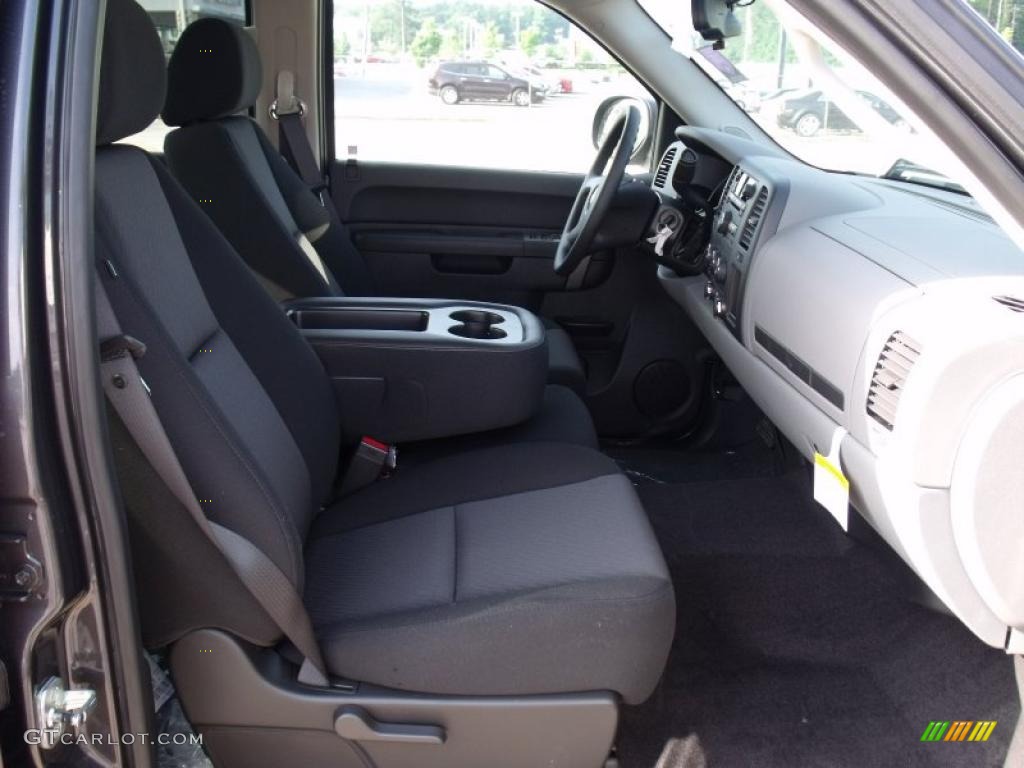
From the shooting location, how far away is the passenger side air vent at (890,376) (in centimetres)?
135

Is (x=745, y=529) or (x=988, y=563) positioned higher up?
(x=988, y=563)

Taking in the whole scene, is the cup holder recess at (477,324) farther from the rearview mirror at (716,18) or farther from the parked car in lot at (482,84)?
the parked car in lot at (482,84)

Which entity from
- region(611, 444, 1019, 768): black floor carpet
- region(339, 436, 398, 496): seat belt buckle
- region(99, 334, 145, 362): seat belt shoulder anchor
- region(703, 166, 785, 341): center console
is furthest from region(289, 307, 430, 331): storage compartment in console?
region(99, 334, 145, 362): seat belt shoulder anchor

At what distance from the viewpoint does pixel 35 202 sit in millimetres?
955

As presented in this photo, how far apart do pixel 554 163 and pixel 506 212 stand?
0.71 feet

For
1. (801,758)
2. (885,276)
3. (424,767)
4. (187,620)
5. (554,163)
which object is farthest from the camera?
(554,163)

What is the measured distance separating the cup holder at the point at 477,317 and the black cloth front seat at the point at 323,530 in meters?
0.65

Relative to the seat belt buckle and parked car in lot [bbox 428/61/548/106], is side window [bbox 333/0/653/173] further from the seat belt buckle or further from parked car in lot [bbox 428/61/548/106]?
the seat belt buckle

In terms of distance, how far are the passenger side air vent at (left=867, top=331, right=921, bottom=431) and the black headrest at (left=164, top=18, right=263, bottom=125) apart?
1.51 m

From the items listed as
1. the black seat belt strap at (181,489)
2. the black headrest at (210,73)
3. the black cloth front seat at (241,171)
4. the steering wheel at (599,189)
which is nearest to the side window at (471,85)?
the steering wheel at (599,189)

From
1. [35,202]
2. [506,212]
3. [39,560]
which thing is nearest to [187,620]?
[39,560]

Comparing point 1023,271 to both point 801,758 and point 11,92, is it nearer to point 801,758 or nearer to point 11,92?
point 801,758

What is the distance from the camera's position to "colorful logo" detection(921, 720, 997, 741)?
69.6 inches

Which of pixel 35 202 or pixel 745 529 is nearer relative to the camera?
pixel 35 202
